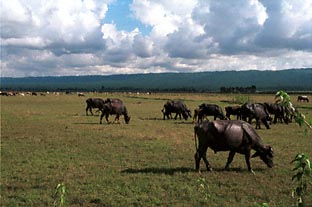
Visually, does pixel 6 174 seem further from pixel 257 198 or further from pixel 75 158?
pixel 257 198

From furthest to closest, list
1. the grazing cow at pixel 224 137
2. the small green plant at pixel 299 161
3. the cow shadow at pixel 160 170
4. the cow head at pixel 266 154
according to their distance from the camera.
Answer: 1. the cow head at pixel 266 154
2. the cow shadow at pixel 160 170
3. the grazing cow at pixel 224 137
4. the small green plant at pixel 299 161

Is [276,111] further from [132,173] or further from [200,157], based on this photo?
[132,173]

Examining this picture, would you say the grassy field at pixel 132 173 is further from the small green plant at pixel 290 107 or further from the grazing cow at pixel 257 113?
the grazing cow at pixel 257 113

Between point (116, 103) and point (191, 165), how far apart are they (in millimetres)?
17141

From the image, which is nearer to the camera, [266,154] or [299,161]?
[299,161]

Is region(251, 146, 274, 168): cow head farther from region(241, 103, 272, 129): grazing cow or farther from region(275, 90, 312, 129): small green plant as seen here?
region(241, 103, 272, 129): grazing cow

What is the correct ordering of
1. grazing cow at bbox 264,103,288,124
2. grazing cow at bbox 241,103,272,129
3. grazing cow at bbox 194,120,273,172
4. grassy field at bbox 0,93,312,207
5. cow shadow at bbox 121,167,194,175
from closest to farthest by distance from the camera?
grassy field at bbox 0,93,312,207 → grazing cow at bbox 194,120,273,172 → cow shadow at bbox 121,167,194,175 → grazing cow at bbox 241,103,272,129 → grazing cow at bbox 264,103,288,124

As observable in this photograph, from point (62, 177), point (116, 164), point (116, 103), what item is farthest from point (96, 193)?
point (116, 103)

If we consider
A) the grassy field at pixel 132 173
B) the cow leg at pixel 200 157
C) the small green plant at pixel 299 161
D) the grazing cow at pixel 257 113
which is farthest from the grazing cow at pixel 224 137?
the grazing cow at pixel 257 113

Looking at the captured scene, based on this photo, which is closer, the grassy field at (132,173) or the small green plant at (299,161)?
the small green plant at (299,161)

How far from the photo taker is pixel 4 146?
19359mm

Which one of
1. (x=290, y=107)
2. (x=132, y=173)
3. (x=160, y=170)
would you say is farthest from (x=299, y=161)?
(x=160, y=170)

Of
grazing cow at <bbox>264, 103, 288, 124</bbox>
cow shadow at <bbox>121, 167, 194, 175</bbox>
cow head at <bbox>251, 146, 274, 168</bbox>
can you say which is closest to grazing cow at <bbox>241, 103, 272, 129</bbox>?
grazing cow at <bbox>264, 103, 288, 124</bbox>

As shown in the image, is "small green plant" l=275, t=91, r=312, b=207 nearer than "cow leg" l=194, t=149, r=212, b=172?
Yes
